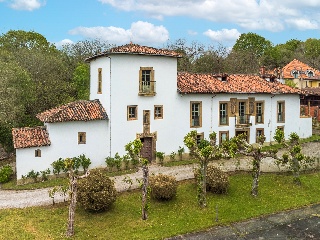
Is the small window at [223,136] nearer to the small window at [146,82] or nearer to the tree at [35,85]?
the small window at [146,82]

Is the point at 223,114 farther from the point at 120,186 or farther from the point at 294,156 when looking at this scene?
the point at 120,186

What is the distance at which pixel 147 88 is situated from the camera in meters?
27.9

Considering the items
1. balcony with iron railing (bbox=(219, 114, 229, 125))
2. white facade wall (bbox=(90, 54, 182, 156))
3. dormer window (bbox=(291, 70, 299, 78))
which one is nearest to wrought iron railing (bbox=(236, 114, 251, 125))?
balcony with iron railing (bbox=(219, 114, 229, 125))

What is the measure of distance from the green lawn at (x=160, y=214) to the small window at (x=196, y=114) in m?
8.08

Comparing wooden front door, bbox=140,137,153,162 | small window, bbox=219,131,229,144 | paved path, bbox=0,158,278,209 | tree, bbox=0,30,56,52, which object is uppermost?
tree, bbox=0,30,56,52

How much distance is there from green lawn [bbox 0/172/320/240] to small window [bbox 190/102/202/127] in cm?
808

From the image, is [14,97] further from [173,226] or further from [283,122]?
[283,122]

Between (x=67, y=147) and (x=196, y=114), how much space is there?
11160 mm

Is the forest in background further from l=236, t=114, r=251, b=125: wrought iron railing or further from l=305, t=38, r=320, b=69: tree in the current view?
l=236, t=114, r=251, b=125: wrought iron railing

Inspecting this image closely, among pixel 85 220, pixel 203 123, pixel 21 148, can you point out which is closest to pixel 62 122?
pixel 21 148

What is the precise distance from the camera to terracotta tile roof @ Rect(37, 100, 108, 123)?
83.3 feet

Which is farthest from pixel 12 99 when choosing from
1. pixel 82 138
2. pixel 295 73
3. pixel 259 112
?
pixel 295 73

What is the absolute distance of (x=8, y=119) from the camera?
29438mm

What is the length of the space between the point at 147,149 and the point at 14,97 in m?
12.4
